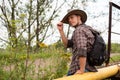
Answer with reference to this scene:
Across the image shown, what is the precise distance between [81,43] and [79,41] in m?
0.04

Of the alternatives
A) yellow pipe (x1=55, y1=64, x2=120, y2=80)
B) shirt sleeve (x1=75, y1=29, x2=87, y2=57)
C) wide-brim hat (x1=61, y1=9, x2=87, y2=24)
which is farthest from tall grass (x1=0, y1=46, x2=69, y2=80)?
shirt sleeve (x1=75, y1=29, x2=87, y2=57)

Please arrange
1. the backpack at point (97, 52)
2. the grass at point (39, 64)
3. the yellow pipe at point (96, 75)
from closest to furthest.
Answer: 1. the yellow pipe at point (96, 75)
2. the backpack at point (97, 52)
3. the grass at point (39, 64)

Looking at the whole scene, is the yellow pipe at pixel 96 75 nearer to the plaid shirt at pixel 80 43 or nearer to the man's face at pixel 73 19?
the plaid shirt at pixel 80 43

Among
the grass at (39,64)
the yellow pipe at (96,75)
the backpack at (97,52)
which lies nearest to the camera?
the yellow pipe at (96,75)

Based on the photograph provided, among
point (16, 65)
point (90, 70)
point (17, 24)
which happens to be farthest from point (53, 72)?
point (90, 70)

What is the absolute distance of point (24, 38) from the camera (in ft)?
20.4

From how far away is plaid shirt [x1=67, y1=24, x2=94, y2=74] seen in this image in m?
4.31

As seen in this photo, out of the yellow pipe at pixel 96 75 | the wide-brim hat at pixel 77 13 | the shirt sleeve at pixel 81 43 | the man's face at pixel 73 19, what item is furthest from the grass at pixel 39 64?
the shirt sleeve at pixel 81 43

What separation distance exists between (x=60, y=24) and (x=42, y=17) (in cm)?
1080

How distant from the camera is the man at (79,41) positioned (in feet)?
14.2

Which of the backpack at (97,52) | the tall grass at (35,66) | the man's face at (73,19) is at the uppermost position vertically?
the man's face at (73,19)

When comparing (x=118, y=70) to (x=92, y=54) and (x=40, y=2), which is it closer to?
(x=92, y=54)

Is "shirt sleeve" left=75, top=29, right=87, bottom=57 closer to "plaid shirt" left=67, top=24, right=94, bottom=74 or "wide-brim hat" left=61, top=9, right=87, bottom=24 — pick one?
"plaid shirt" left=67, top=24, right=94, bottom=74

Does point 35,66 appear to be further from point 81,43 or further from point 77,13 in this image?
point 81,43
